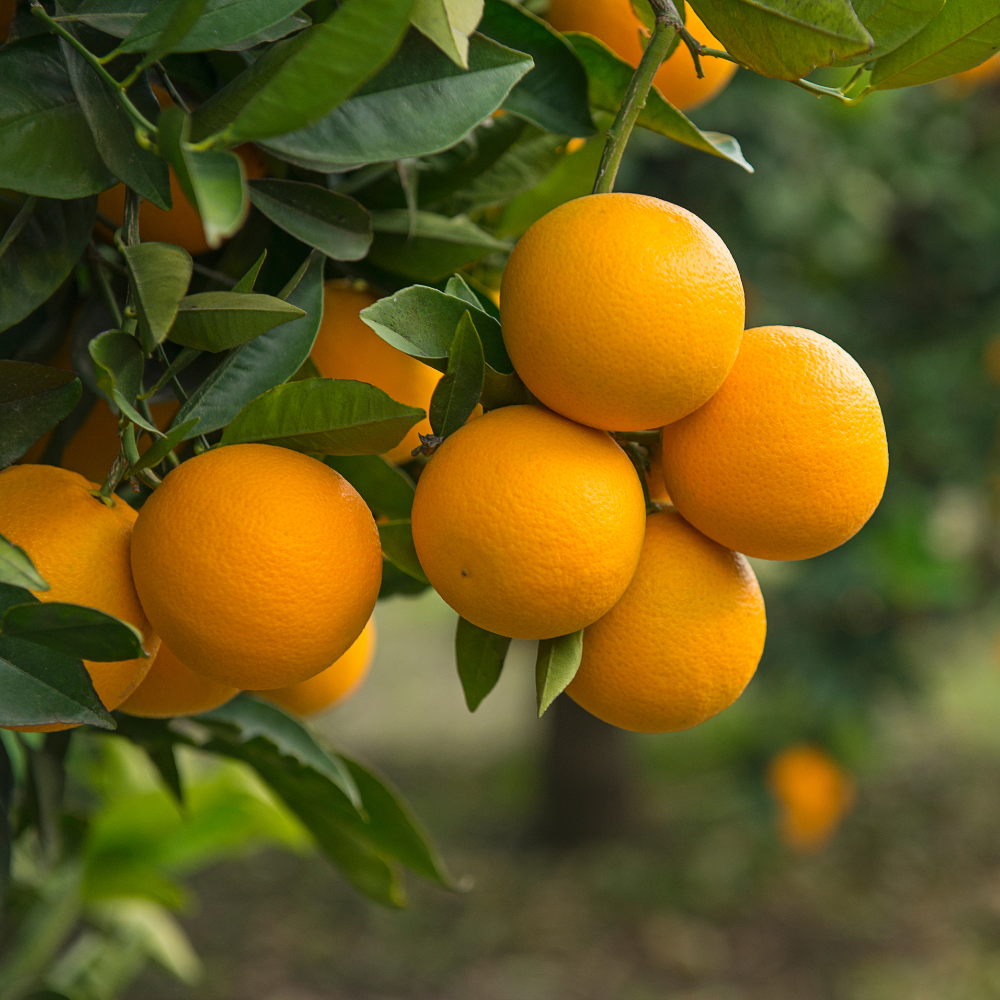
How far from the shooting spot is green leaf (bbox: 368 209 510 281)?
1.72 feet

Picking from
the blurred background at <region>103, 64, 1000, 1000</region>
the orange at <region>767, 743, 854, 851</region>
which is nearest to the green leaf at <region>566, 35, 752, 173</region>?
the blurred background at <region>103, 64, 1000, 1000</region>

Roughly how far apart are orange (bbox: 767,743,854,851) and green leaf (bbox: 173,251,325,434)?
227 centimetres

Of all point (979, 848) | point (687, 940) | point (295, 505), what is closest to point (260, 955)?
point (687, 940)

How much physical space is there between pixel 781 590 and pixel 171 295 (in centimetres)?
228

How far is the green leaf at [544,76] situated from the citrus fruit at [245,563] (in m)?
0.23

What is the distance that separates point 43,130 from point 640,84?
0.80 feet

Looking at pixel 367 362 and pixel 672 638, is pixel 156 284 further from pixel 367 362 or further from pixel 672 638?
pixel 672 638

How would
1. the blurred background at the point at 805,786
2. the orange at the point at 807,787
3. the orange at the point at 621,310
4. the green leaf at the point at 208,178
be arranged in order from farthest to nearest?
the orange at the point at 807,787, the blurred background at the point at 805,786, the orange at the point at 621,310, the green leaf at the point at 208,178

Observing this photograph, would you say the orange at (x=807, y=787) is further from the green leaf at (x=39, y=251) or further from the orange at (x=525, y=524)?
the green leaf at (x=39, y=251)

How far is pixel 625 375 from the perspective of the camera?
1.23 ft

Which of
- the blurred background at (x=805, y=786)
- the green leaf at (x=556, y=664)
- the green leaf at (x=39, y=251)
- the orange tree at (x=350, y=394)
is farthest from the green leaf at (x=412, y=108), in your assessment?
the blurred background at (x=805, y=786)

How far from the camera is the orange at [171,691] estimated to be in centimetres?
47

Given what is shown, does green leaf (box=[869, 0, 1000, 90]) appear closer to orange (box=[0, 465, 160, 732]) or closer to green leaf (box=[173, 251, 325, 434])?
green leaf (box=[173, 251, 325, 434])

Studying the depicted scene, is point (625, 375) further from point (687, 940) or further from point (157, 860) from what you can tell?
point (687, 940)
